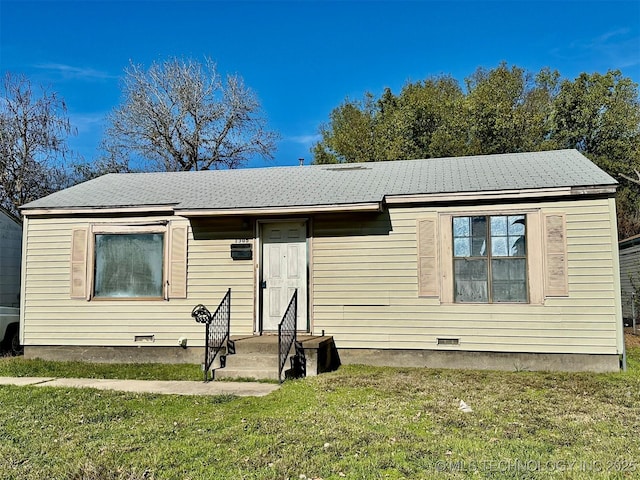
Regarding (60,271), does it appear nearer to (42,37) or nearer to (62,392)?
(62,392)

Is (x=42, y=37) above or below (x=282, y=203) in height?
above

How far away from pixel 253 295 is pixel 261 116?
652 inches

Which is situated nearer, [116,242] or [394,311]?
[394,311]

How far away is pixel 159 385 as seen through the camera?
23.1ft

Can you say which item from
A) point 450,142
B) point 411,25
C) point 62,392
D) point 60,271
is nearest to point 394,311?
point 62,392

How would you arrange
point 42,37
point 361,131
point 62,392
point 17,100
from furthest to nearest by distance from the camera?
1. point 361,131
2. point 17,100
3. point 42,37
4. point 62,392

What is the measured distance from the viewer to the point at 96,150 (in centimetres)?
2284

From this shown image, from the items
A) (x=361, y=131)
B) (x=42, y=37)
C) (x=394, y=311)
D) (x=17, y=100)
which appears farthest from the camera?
(x=361, y=131)

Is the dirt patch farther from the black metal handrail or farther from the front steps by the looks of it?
the black metal handrail

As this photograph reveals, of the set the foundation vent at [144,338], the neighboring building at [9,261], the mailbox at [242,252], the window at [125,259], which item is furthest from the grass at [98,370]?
the neighboring building at [9,261]

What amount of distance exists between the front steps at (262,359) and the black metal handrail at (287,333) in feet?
0.40

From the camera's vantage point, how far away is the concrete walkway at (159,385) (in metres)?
6.50

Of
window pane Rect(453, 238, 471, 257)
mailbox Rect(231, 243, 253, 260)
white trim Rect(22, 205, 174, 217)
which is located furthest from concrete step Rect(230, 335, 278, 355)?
window pane Rect(453, 238, 471, 257)

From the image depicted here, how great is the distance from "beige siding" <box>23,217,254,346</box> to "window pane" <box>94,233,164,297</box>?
0.21 meters
